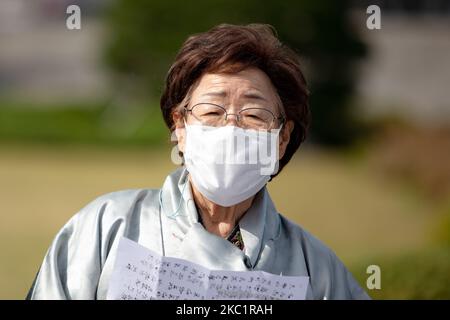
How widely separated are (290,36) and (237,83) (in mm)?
12534

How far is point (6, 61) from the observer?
25.9 m

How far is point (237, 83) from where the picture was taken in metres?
2.66

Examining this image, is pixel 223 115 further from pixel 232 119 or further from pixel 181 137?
pixel 181 137

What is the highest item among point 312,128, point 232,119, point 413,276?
point 232,119

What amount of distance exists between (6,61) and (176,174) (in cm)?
2390

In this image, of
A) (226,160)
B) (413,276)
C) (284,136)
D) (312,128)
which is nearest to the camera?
(226,160)

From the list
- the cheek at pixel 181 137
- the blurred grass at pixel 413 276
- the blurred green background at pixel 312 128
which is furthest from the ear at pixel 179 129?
the blurred green background at pixel 312 128

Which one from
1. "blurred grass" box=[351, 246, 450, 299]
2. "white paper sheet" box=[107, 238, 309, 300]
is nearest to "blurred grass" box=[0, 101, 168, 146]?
"blurred grass" box=[351, 246, 450, 299]

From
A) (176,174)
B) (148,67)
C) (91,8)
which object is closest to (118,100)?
(148,67)

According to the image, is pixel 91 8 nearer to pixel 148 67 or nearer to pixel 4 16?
pixel 4 16

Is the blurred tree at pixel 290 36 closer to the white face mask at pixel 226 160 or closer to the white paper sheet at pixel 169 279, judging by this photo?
the white face mask at pixel 226 160

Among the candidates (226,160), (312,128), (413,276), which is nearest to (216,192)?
(226,160)

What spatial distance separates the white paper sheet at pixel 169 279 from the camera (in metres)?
2.62
